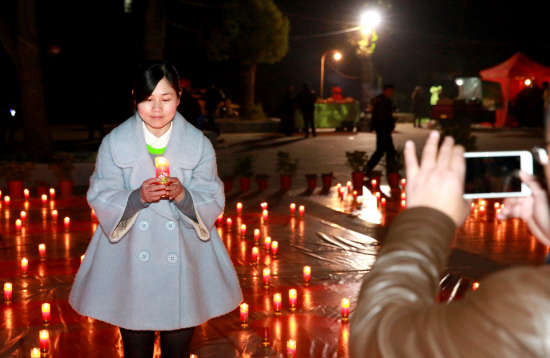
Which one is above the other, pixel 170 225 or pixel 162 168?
pixel 162 168

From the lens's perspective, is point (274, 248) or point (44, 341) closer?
point (44, 341)

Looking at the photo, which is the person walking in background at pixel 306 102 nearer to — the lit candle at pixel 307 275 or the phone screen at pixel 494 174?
the lit candle at pixel 307 275

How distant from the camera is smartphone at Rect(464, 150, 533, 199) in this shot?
160 centimetres

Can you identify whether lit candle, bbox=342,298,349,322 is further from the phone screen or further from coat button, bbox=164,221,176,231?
the phone screen

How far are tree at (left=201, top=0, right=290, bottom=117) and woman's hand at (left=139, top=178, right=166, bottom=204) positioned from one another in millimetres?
21876

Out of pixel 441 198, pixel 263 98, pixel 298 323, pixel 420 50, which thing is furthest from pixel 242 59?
pixel 441 198

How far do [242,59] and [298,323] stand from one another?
895 inches

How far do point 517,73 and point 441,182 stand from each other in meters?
29.6

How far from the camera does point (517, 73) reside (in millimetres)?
28906

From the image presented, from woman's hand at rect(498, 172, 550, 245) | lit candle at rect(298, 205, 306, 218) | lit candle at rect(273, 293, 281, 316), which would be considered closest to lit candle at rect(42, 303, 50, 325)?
lit candle at rect(273, 293, 281, 316)

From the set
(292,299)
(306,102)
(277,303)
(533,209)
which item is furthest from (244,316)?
(306,102)

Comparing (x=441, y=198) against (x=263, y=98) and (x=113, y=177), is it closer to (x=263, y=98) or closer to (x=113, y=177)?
(x=113, y=177)

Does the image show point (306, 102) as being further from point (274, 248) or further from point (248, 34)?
point (274, 248)

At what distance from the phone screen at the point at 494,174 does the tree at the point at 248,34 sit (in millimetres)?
23429
